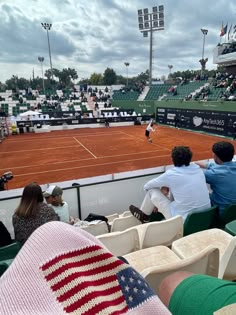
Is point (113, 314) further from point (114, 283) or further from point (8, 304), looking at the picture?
point (8, 304)

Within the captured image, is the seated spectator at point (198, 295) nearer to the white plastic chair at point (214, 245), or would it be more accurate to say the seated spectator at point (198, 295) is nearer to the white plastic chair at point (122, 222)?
the white plastic chair at point (214, 245)

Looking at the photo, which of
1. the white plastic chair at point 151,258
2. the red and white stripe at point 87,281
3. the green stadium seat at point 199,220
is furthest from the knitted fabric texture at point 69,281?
the green stadium seat at point 199,220

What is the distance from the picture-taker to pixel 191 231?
315 centimetres

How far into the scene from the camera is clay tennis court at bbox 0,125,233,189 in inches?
474

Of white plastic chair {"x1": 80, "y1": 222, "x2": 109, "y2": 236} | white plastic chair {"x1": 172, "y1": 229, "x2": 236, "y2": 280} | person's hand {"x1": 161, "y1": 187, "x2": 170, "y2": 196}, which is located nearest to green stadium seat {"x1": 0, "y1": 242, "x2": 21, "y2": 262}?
white plastic chair {"x1": 80, "y1": 222, "x2": 109, "y2": 236}

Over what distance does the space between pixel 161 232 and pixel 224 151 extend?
64.1 inches

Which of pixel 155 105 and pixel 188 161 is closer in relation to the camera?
pixel 188 161

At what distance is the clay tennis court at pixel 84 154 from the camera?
12047 millimetres

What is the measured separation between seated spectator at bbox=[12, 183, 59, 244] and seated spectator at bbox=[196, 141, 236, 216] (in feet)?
7.47

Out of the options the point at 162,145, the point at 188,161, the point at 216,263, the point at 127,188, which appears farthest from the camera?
the point at 162,145

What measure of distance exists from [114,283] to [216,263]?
4.15 feet

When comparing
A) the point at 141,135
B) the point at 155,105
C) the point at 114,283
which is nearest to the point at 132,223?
the point at 114,283

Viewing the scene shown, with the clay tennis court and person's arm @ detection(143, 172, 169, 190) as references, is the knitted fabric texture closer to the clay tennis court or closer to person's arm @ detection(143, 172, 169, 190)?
person's arm @ detection(143, 172, 169, 190)

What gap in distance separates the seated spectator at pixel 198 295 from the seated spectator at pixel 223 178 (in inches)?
113
